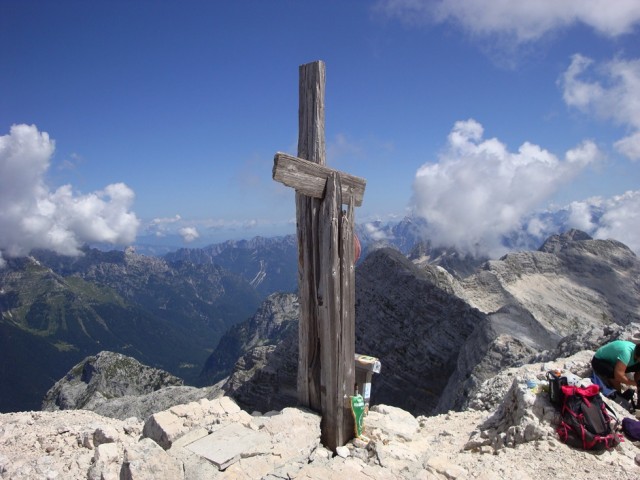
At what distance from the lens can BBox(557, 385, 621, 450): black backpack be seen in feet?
27.1

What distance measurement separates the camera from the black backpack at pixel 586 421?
827 centimetres

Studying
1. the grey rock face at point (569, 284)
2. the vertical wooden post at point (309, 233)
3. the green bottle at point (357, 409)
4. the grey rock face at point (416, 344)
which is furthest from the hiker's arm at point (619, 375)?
the grey rock face at point (569, 284)

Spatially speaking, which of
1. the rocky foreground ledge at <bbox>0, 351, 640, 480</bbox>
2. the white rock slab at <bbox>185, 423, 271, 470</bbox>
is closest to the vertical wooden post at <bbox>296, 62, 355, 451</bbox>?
the rocky foreground ledge at <bbox>0, 351, 640, 480</bbox>

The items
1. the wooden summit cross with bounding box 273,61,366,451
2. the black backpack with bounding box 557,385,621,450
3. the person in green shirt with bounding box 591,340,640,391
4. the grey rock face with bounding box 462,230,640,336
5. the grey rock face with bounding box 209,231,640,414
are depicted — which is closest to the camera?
the wooden summit cross with bounding box 273,61,366,451

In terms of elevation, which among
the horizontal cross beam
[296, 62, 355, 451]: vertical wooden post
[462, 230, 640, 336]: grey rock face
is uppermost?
the horizontal cross beam

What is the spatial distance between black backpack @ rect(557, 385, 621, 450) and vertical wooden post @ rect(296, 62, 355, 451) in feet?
14.1

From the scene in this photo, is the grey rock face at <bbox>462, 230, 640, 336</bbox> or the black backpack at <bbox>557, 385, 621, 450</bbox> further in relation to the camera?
the grey rock face at <bbox>462, 230, 640, 336</bbox>

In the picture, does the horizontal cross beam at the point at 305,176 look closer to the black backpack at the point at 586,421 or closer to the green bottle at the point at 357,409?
the green bottle at the point at 357,409

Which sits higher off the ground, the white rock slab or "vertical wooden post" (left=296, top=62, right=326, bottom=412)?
"vertical wooden post" (left=296, top=62, right=326, bottom=412)

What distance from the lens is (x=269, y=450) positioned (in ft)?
23.4

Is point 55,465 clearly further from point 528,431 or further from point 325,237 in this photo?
point 528,431

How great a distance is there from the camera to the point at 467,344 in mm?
30297

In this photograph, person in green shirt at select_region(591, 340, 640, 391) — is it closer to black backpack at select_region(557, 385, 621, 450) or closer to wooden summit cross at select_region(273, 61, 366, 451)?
black backpack at select_region(557, 385, 621, 450)

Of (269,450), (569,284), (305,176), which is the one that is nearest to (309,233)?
(305,176)
